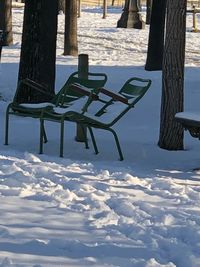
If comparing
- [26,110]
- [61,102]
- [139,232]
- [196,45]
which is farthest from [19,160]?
[196,45]

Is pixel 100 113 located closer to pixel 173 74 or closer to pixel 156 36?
pixel 173 74

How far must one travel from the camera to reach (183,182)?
5.79 meters

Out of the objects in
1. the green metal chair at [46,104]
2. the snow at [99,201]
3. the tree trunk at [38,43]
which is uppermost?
the tree trunk at [38,43]

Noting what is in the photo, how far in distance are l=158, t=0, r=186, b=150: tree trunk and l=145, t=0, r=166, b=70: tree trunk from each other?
6175 mm

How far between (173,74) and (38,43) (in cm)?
284

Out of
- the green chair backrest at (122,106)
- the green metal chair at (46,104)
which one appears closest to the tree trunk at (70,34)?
the green metal chair at (46,104)

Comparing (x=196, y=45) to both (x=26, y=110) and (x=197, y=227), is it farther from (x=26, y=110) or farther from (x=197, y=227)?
(x=197, y=227)

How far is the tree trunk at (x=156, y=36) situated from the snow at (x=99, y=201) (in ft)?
14.5

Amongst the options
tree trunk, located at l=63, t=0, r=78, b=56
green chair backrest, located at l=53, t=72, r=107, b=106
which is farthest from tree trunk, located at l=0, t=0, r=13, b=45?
green chair backrest, located at l=53, t=72, r=107, b=106

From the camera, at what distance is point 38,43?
946 cm

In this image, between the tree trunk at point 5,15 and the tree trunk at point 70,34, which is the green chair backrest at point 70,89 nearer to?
the tree trunk at point 70,34

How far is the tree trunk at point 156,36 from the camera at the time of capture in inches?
526

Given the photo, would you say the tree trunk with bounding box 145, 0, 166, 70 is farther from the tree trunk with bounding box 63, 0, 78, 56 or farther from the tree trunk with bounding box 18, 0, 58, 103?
the tree trunk with bounding box 18, 0, 58, 103

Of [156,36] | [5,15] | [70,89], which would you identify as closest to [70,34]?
[5,15]
